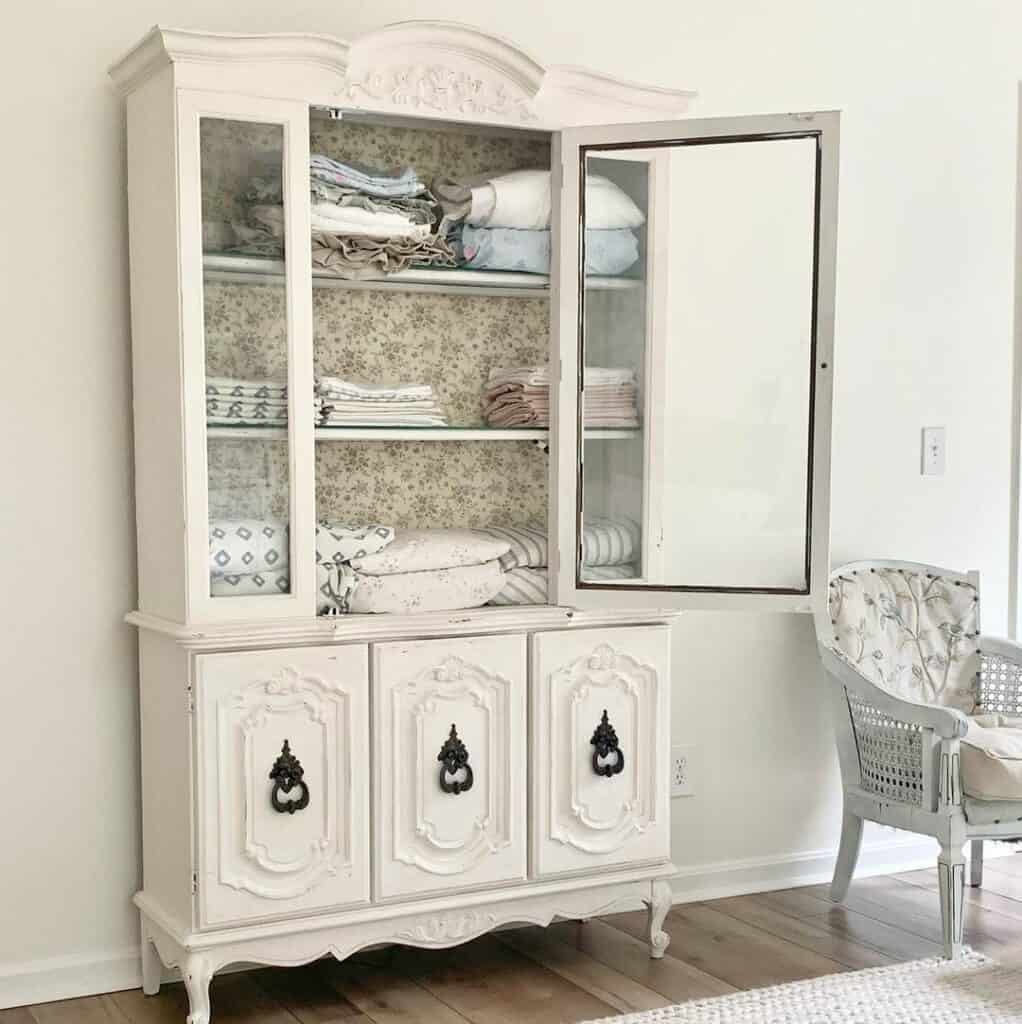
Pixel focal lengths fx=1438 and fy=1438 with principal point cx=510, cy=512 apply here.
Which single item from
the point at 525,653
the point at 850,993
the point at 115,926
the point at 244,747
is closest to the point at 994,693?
the point at 850,993

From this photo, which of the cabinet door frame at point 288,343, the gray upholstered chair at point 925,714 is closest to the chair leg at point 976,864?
the gray upholstered chair at point 925,714

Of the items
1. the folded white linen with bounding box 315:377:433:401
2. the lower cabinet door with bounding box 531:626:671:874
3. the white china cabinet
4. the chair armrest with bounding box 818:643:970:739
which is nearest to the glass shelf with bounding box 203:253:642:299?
the white china cabinet

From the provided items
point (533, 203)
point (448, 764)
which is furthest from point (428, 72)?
point (448, 764)

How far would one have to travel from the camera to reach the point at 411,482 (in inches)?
131

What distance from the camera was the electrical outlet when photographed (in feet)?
11.8

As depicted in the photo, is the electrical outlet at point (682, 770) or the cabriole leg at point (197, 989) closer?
the cabriole leg at point (197, 989)

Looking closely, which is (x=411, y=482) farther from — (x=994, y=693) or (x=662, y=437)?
(x=994, y=693)

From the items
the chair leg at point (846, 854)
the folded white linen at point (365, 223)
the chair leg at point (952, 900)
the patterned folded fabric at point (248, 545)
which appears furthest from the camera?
the chair leg at point (846, 854)

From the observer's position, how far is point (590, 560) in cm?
314

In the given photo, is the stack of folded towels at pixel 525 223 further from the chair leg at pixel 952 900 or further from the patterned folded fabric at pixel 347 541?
the chair leg at pixel 952 900

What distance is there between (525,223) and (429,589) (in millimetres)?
820

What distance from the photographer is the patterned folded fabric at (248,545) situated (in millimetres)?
2762

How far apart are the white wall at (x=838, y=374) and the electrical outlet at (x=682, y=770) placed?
1.4 inches

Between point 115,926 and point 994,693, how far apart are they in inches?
87.7
